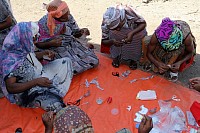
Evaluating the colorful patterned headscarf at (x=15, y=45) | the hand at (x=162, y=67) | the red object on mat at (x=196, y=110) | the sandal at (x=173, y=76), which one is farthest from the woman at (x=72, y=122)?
the sandal at (x=173, y=76)

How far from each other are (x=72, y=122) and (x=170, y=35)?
2.06 m

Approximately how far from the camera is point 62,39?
445cm

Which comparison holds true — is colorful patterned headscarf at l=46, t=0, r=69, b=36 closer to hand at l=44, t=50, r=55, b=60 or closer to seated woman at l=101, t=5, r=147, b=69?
hand at l=44, t=50, r=55, b=60

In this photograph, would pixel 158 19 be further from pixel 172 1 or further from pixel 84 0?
pixel 84 0

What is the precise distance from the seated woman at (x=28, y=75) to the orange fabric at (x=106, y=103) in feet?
0.46

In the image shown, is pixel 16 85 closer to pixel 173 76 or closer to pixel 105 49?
pixel 105 49

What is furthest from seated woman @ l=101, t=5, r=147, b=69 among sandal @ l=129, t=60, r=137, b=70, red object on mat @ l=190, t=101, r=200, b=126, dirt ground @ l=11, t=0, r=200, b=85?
red object on mat @ l=190, t=101, r=200, b=126

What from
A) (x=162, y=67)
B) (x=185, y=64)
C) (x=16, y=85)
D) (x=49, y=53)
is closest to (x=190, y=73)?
(x=185, y=64)

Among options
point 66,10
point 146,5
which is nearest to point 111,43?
point 66,10

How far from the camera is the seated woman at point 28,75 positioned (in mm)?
3463

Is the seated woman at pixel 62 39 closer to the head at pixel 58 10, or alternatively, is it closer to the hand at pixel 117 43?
the head at pixel 58 10

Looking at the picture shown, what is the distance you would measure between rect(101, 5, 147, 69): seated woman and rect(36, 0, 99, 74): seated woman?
337 millimetres

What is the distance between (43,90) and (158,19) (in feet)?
9.92

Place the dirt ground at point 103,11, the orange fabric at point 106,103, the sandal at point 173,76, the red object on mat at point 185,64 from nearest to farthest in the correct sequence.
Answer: the orange fabric at point 106,103
the sandal at point 173,76
the red object on mat at point 185,64
the dirt ground at point 103,11
